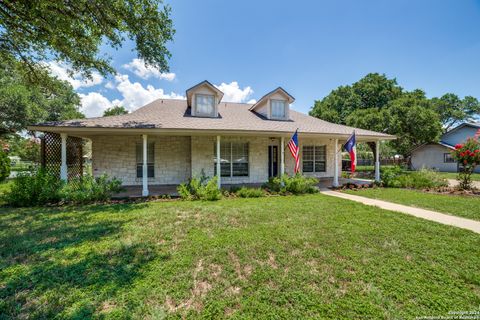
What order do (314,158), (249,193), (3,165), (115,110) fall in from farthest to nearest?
(115,110), (314,158), (3,165), (249,193)

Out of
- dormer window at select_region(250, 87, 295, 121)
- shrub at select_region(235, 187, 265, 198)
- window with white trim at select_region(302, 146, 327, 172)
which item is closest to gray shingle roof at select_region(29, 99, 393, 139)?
dormer window at select_region(250, 87, 295, 121)

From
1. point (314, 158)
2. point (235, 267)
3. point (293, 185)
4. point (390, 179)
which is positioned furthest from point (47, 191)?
point (390, 179)

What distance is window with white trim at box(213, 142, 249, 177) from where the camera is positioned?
38.2 feet

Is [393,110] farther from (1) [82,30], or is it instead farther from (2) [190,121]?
(1) [82,30]

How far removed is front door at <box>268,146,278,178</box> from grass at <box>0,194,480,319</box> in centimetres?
695

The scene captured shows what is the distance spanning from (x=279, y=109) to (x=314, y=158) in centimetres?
389

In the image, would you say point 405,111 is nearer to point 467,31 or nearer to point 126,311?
point 467,31

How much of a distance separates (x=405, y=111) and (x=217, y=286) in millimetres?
27028

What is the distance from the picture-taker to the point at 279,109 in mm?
13117

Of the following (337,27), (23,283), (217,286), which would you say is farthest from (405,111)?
(23,283)

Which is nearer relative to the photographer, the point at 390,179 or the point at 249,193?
the point at 249,193

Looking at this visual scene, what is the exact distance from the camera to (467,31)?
33.8 ft

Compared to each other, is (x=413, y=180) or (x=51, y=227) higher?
(x=413, y=180)

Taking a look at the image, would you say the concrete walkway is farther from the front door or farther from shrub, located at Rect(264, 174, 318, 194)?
the front door
